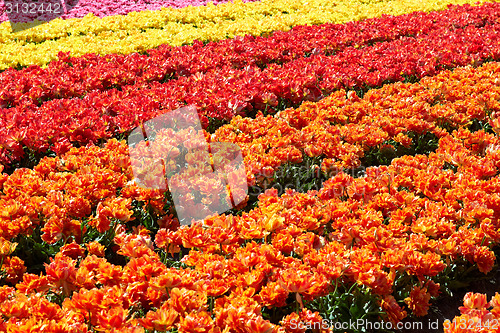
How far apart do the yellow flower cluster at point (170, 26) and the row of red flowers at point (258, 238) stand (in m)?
Answer: 4.41

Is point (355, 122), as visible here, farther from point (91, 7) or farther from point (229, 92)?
point (91, 7)

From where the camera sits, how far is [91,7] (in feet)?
36.3

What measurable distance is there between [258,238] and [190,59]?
4624 millimetres

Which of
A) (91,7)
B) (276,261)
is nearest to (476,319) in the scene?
(276,261)

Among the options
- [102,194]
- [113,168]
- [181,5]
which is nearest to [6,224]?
[102,194]

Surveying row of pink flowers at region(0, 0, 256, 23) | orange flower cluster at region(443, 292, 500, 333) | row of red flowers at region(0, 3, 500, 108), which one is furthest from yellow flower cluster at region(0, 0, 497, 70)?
orange flower cluster at region(443, 292, 500, 333)

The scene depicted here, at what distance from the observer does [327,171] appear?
3547 millimetres

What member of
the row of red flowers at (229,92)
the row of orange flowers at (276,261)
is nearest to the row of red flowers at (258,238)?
the row of orange flowers at (276,261)

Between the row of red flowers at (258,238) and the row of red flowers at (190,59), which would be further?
the row of red flowers at (190,59)

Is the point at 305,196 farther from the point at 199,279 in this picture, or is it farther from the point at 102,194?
the point at 102,194

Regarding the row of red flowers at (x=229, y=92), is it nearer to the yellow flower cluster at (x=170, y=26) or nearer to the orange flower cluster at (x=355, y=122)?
the orange flower cluster at (x=355, y=122)

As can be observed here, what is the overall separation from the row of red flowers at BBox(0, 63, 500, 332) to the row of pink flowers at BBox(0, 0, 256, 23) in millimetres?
8226

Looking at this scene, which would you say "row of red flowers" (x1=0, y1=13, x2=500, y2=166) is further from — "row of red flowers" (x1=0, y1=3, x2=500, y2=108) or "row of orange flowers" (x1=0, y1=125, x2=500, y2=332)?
"row of orange flowers" (x1=0, y1=125, x2=500, y2=332)

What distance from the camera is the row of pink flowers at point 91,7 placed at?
1024 centimetres
